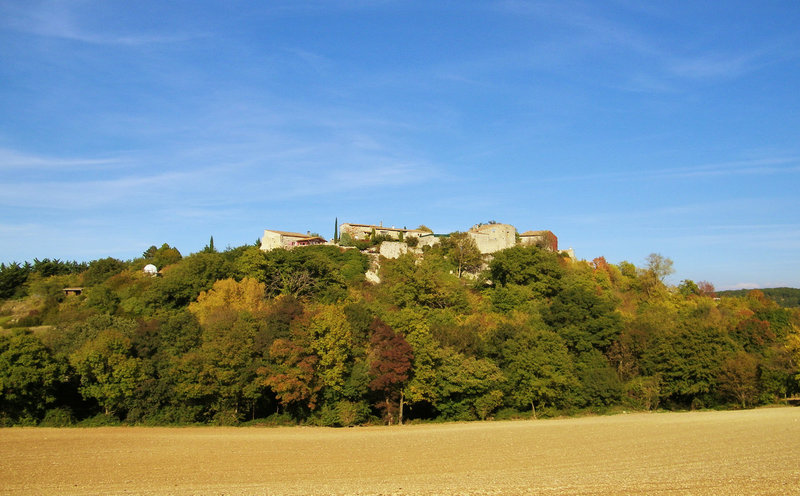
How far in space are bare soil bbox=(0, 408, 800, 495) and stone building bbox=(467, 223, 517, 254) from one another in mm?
43795

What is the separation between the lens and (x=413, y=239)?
254 feet

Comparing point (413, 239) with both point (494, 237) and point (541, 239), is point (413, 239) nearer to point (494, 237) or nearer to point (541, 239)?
point (494, 237)

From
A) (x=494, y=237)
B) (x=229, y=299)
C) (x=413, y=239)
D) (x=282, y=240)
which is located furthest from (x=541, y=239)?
(x=229, y=299)

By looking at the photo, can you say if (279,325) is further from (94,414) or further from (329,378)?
(94,414)

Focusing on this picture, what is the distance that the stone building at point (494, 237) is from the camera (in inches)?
3036

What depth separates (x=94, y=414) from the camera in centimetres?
3834

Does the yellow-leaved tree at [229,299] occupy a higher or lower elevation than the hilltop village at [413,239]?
lower

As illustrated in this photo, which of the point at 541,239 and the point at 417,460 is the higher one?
the point at 541,239

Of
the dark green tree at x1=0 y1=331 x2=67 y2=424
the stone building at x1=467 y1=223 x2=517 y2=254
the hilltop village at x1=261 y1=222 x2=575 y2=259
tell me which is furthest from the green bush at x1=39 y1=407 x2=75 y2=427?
the stone building at x1=467 y1=223 x2=517 y2=254

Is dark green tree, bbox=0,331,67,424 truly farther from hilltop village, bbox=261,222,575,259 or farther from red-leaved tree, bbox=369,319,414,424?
hilltop village, bbox=261,222,575,259

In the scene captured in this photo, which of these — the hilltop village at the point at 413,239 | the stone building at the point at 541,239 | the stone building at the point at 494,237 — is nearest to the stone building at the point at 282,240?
the hilltop village at the point at 413,239

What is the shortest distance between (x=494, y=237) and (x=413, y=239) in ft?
36.1

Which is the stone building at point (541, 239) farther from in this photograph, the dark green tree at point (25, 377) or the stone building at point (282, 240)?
the dark green tree at point (25, 377)

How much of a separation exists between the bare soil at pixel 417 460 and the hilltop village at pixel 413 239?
4192cm
